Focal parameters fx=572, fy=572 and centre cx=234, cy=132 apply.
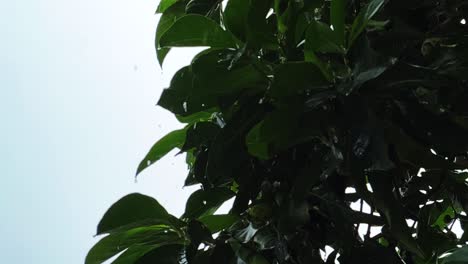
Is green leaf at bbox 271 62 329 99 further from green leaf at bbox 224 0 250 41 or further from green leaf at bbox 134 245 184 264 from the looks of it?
green leaf at bbox 134 245 184 264

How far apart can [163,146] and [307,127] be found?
0.25 meters

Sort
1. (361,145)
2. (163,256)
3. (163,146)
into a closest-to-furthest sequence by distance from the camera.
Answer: (361,145) < (163,256) < (163,146)

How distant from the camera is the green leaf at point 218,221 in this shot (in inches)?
26.5

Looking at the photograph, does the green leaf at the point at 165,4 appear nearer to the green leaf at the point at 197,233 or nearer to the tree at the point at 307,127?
the tree at the point at 307,127

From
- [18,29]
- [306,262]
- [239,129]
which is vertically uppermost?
[18,29]

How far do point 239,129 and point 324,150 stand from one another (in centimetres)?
9

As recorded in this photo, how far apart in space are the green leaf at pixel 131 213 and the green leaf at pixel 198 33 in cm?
17

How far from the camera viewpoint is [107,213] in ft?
1.96

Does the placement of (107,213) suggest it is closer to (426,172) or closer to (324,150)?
(324,150)

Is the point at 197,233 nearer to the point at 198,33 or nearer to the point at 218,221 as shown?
the point at 218,221

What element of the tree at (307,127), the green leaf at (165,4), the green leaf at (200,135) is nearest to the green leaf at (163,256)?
the tree at (307,127)

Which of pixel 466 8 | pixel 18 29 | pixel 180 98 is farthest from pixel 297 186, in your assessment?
pixel 18 29

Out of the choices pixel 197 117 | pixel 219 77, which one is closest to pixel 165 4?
pixel 197 117

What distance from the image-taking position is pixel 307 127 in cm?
55
